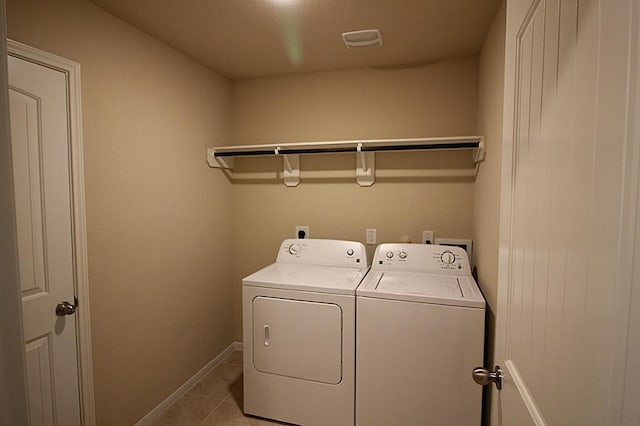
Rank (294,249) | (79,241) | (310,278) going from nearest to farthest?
(79,241) → (310,278) → (294,249)

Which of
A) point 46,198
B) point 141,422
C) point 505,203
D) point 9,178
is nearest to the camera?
point 9,178

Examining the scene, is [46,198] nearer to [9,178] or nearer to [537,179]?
[9,178]

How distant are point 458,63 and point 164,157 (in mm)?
2150

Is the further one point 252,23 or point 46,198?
point 252,23

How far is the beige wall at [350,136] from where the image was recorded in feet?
8.08

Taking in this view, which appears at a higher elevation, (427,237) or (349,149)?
(349,149)

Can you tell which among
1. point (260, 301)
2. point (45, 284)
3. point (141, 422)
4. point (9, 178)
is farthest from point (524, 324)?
point (141, 422)

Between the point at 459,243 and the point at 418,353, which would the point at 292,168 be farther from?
the point at 418,353

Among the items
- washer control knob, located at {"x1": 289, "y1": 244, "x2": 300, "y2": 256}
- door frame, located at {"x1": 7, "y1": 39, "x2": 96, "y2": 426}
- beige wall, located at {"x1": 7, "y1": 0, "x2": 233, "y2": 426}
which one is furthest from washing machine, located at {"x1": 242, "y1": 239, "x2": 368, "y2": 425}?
door frame, located at {"x1": 7, "y1": 39, "x2": 96, "y2": 426}

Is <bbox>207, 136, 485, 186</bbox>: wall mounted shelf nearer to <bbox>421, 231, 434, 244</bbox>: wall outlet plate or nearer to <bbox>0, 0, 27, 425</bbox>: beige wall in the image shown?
<bbox>421, 231, 434, 244</bbox>: wall outlet plate

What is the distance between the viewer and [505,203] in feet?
3.17

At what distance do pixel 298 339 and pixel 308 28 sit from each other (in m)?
A: 1.85

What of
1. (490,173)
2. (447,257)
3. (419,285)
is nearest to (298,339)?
(419,285)

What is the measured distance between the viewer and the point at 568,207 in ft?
1.90
